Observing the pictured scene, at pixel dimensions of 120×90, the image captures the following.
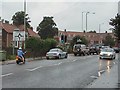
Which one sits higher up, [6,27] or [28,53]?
[6,27]

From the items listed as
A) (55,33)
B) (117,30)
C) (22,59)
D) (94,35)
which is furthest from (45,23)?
(22,59)

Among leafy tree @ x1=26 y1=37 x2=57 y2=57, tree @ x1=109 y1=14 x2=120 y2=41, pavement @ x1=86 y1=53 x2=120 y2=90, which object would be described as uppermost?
tree @ x1=109 y1=14 x2=120 y2=41

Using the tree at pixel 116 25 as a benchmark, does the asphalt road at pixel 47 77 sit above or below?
below

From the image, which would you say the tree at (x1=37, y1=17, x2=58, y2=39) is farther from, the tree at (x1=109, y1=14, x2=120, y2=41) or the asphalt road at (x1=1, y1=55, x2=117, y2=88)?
the asphalt road at (x1=1, y1=55, x2=117, y2=88)

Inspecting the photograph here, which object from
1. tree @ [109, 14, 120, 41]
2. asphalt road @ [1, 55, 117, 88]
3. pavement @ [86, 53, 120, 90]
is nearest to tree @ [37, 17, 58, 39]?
tree @ [109, 14, 120, 41]

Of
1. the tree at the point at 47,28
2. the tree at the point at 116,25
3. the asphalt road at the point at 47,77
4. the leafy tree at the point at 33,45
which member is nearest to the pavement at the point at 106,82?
the asphalt road at the point at 47,77

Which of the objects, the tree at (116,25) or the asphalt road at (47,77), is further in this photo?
the tree at (116,25)

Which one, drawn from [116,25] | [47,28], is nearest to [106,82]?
[116,25]

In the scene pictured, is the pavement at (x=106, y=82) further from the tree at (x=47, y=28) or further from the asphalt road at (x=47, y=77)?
the tree at (x=47, y=28)

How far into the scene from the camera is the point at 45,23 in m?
121

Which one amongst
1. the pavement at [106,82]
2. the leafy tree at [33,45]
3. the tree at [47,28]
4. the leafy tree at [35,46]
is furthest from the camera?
the tree at [47,28]

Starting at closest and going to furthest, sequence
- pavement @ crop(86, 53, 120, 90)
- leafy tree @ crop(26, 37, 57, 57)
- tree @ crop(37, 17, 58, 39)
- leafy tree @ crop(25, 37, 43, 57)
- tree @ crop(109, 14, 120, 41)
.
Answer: pavement @ crop(86, 53, 120, 90), leafy tree @ crop(25, 37, 43, 57), leafy tree @ crop(26, 37, 57, 57), tree @ crop(109, 14, 120, 41), tree @ crop(37, 17, 58, 39)

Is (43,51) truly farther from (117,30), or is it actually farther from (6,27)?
(6,27)

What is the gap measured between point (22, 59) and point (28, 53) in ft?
44.0
